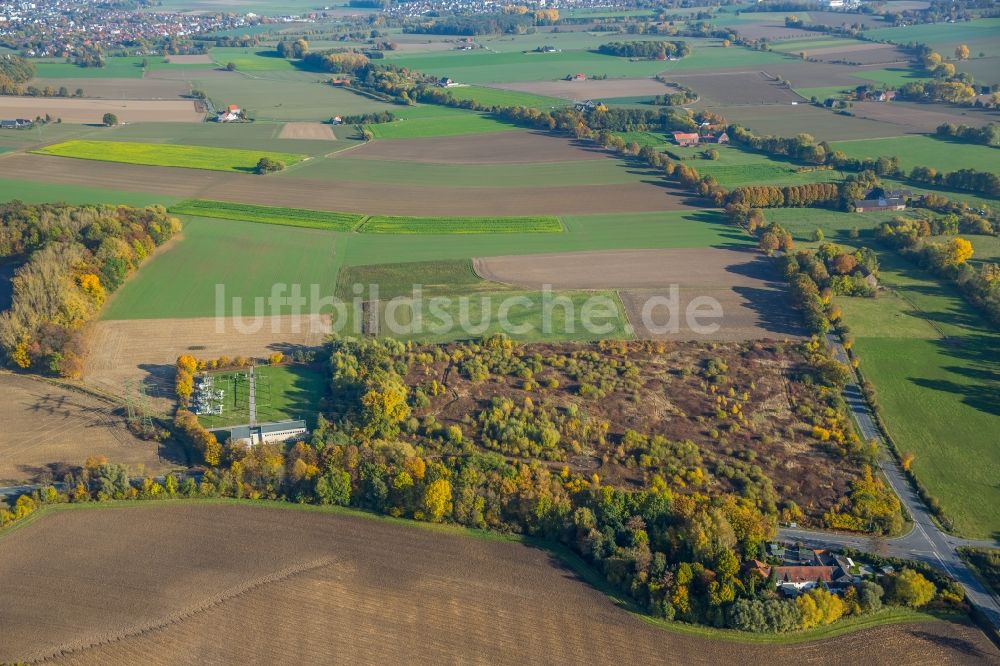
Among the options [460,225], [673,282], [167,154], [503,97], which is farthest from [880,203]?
[167,154]

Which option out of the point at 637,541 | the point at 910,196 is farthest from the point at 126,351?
the point at 910,196

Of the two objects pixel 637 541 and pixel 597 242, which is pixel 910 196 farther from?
pixel 637 541

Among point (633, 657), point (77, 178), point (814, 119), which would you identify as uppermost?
point (814, 119)

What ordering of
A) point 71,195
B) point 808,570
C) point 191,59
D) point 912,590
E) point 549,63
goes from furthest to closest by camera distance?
1. point 191,59
2. point 549,63
3. point 71,195
4. point 808,570
5. point 912,590

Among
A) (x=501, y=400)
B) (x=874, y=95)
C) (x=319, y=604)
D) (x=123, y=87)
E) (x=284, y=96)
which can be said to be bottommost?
(x=319, y=604)

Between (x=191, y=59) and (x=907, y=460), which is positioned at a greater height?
(x=191, y=59)

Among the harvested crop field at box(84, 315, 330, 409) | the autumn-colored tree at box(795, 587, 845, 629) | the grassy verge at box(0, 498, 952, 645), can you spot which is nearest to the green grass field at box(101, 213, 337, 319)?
the harvested crop field at box(84, 315, 330, 409)

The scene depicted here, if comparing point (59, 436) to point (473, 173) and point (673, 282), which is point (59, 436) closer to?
point (673, 282)
